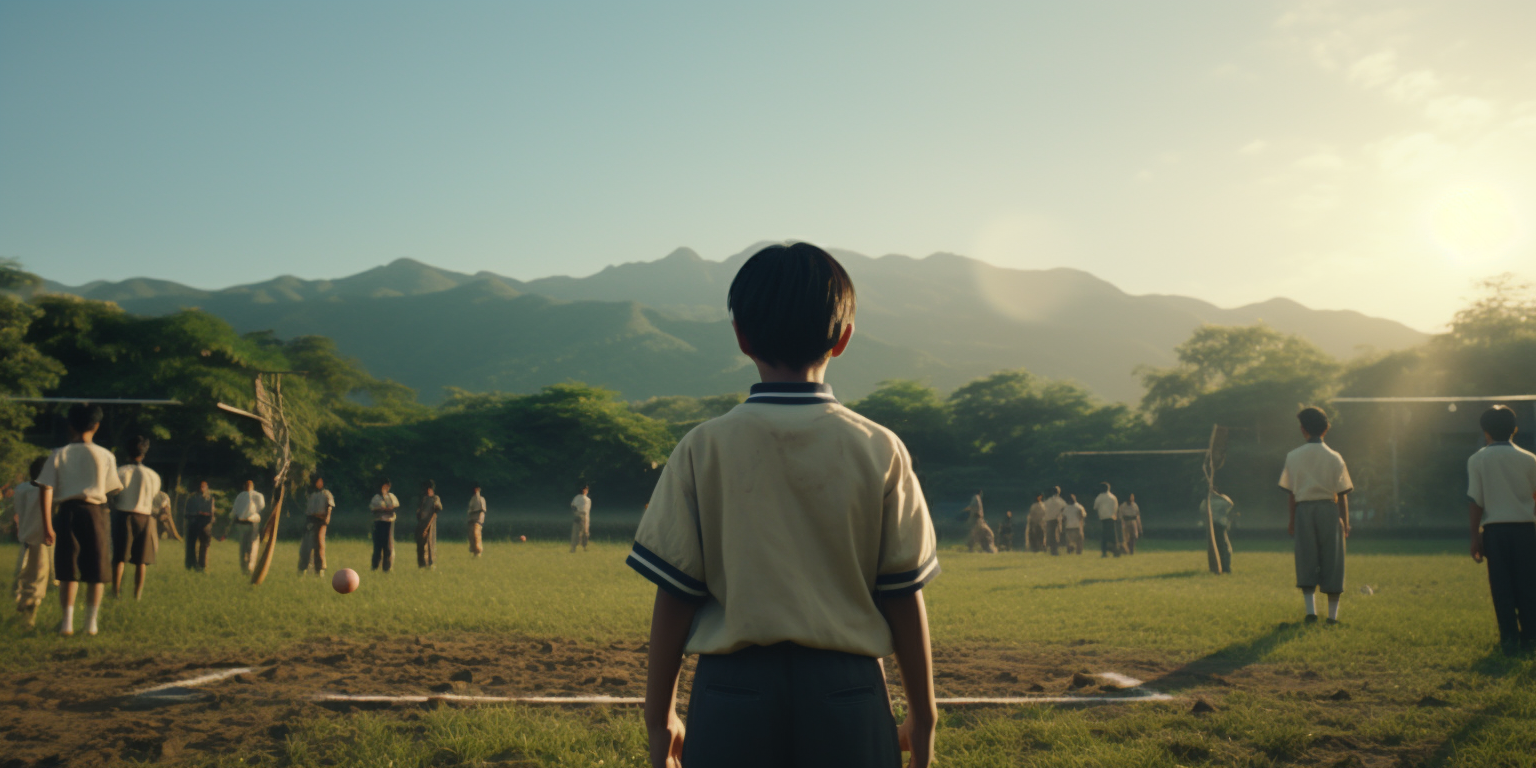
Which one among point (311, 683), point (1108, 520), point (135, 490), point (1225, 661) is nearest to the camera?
point (311, 683)

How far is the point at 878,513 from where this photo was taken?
205cm

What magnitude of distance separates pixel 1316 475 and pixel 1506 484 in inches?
61.3

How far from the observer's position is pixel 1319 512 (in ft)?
28.1

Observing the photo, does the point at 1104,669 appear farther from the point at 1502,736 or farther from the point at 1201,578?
the point at 1201,578

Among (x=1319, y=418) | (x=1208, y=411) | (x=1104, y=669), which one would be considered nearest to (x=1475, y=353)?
(x=1208, y=411)

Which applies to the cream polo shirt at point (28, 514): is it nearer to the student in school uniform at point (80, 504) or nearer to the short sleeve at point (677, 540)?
the student in school uniform at point (80, 504)

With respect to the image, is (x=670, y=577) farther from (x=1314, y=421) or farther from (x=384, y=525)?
(x=384, y=525)

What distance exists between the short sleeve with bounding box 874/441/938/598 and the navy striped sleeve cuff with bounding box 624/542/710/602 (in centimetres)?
A: 44

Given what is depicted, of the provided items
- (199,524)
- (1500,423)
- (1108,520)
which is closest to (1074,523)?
(1108,520)

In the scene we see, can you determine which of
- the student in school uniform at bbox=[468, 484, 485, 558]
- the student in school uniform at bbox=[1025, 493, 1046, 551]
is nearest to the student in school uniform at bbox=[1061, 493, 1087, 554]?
the student in school uniform at bbox=[1025, 493, 1046, 551]

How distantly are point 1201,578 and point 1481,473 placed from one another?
28.9 feet

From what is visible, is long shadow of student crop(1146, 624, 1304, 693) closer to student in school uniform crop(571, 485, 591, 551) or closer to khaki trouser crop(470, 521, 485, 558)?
khaki trouser crop(470, 521, 485, 558)

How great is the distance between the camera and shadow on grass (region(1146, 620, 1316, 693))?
632cm

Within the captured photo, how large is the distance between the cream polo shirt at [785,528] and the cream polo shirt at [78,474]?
8.22m
